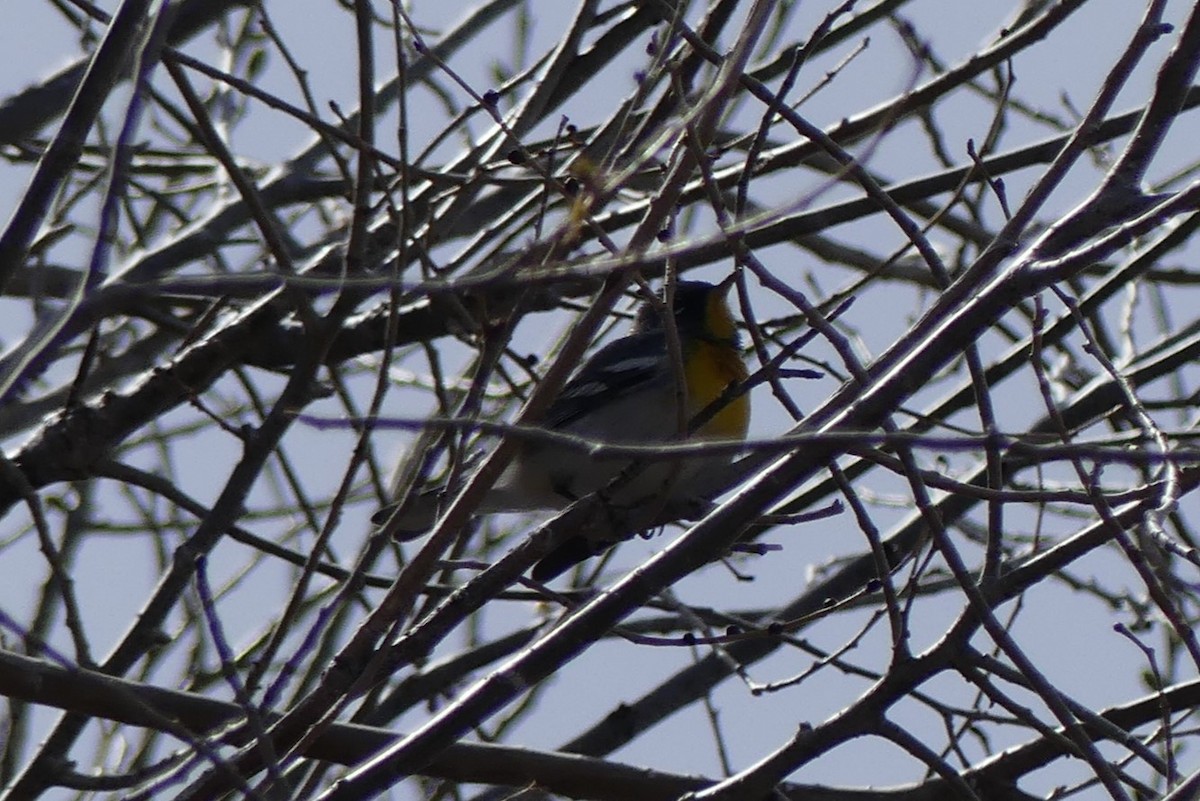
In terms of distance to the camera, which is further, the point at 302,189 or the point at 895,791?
the point at 302,189

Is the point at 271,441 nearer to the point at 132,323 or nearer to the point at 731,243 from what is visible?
the point at 731,243

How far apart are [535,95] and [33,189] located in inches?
61.7

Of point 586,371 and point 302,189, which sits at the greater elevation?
point 302,189

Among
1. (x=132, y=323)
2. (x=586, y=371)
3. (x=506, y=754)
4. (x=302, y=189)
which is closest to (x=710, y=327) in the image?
(x=586, y=371)

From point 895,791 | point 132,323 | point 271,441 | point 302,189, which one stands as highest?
point 132,323

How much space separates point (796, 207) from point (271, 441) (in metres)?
1.82

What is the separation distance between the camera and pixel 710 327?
240 inches

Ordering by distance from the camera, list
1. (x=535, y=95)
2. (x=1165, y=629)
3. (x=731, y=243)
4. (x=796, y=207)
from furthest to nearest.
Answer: (x=1165, y=629) → (x=535, y=95) → (x=731, y=243) → (x=796, y=207)

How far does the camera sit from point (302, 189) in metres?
5.20

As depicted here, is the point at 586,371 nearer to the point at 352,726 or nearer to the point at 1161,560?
the point at 352,726

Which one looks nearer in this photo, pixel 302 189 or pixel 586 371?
pixel 302 189

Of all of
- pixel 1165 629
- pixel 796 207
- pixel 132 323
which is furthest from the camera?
pixel 132 323

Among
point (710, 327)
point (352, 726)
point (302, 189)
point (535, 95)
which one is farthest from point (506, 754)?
point (710, 327)

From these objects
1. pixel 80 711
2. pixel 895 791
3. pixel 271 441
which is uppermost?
pixel 271 441
